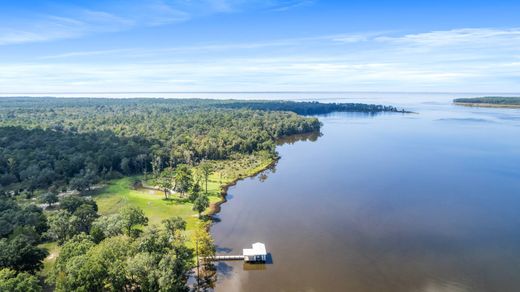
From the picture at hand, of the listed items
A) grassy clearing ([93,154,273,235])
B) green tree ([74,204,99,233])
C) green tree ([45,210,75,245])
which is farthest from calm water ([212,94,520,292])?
green tree ([45,210,75,245])

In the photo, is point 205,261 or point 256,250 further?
point 256,250

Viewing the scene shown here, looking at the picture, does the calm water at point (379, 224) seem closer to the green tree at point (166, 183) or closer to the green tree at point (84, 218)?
the green tree at point (166, 183)

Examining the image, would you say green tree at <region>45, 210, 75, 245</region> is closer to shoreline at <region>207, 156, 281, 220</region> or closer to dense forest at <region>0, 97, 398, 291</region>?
dense forest at <region>0, 97, 398, 291</region>

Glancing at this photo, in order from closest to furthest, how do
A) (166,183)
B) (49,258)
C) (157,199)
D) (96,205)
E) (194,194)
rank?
1. (49,258)
2. (96,205)
3. (194,194)
4. (157,199)
5. (166,183)

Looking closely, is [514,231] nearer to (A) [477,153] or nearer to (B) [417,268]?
(B) [417,268]

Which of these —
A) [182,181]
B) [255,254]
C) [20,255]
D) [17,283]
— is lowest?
[255,254]

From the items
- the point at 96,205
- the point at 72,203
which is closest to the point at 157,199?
the point at 96,205

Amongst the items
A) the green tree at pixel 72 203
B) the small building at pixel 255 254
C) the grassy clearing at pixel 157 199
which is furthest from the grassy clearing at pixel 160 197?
the small building at pixel 255 254

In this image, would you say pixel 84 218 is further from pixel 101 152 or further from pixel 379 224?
pixel 101 152

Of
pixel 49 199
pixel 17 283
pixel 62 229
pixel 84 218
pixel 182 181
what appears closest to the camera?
pixel 17 283

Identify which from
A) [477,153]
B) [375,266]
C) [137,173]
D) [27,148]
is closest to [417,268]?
[375,266]
